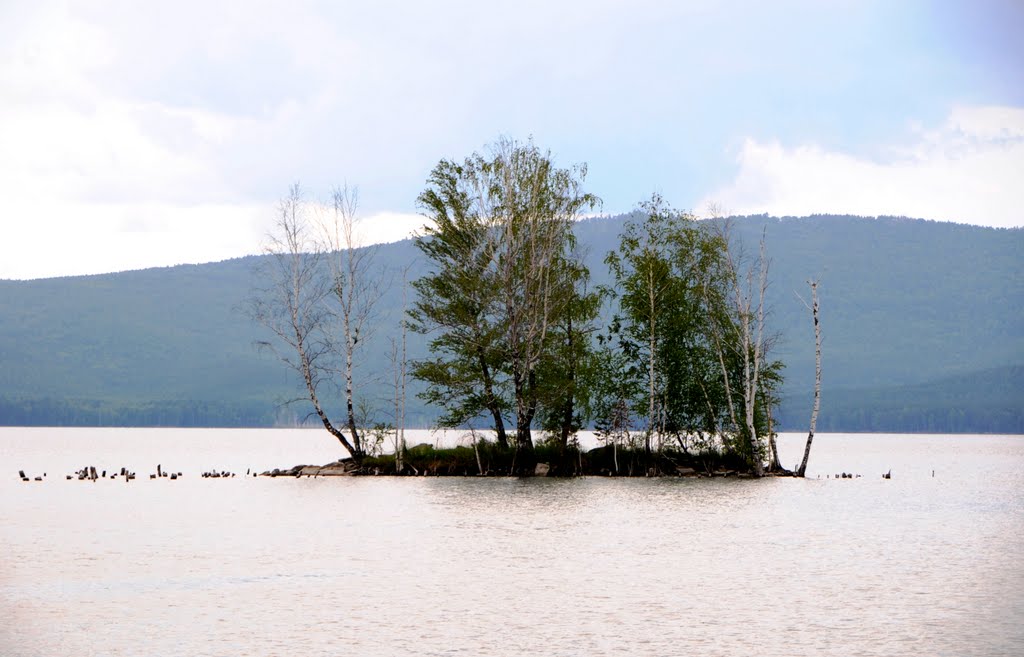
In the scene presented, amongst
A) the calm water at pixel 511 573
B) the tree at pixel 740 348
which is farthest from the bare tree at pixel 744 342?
the calm water at pixel 511 573

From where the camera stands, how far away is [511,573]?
30875mm

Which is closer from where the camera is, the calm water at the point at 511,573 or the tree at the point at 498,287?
the calm water at the point at 511,573

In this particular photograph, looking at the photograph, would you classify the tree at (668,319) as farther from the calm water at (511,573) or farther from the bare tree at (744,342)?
the calm water at (511,573)

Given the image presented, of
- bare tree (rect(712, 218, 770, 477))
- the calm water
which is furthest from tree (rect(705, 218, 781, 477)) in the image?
the calm water

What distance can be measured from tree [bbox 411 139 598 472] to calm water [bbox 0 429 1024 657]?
817 cm

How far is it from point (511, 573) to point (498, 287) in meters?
35.7

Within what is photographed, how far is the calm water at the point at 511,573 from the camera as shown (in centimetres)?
2231

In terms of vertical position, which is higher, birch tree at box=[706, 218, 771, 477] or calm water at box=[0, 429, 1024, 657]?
birch tree at box=[706, 218, 771, 477]

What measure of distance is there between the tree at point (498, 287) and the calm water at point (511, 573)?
26.8 ft

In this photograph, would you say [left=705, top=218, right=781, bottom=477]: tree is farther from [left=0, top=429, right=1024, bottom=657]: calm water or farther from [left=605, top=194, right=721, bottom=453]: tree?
[left=0, top=429, right=1024, bottom=657]: calm water

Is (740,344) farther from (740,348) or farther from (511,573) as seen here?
(511,573)

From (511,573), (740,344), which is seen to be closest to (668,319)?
(740,344)

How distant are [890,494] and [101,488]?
134 feet

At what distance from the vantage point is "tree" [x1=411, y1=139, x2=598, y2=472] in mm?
65062
